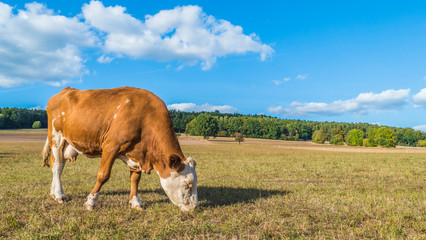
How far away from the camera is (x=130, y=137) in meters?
6.86

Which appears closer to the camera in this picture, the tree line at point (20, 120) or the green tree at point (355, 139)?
the green tree at point (355, 139)

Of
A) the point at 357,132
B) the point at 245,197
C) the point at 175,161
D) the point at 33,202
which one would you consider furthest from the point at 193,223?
the point at 357,132

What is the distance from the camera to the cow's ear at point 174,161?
6.64m

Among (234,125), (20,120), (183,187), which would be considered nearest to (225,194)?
(183,187)

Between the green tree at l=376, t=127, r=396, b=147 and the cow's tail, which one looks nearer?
the cow's tail

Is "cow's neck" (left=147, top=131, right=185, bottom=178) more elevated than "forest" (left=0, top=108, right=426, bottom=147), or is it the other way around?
"forest" (left=0, top=108, right=426, bottom=147)

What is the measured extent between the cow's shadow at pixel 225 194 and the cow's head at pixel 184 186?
0.98 metres

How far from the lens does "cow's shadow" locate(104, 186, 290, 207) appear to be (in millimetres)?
8328

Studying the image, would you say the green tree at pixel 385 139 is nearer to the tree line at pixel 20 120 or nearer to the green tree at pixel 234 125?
the green tree at pixel 234 125

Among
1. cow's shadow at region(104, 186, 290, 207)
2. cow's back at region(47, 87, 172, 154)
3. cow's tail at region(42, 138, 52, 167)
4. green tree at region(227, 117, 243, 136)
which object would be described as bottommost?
cow's shadow at region(104, 186, 290, 207)

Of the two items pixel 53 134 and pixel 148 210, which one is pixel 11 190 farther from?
pixel 148 210

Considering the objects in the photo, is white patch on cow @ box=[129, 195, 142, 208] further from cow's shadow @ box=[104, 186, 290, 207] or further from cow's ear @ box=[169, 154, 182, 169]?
cow's ear @ box=[169, 154, 182, 169]

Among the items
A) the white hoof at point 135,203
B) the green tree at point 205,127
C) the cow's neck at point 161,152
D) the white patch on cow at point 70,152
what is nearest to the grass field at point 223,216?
the white hoof at point 135,203

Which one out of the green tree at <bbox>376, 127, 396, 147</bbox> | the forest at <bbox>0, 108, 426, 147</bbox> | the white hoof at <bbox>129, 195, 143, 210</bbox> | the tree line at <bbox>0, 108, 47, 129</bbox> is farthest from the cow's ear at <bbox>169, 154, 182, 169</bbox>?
the tree line at <bbox>0, 108, 47, 129</bbox>
